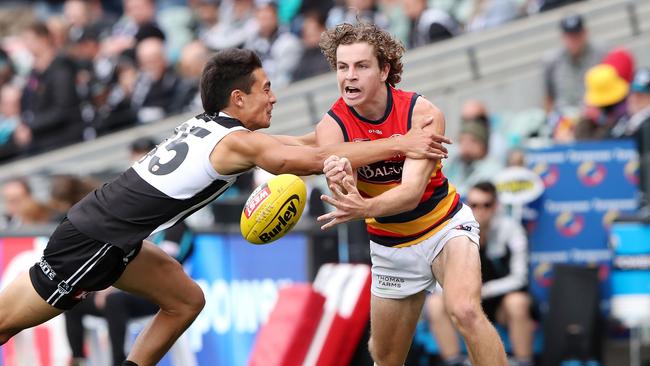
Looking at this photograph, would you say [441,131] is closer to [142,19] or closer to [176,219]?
[176,219]

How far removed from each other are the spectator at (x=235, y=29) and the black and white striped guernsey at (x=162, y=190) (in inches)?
329

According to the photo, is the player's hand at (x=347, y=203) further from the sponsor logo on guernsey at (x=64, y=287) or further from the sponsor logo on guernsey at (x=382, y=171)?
the sponsor logo on guernsey at (x=64, y=287)

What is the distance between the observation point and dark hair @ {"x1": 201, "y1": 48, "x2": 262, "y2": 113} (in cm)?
792

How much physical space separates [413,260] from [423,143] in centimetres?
78

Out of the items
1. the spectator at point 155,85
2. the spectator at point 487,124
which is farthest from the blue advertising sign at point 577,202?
the spectator at point 155,85

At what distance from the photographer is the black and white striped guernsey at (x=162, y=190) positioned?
25.6 ft

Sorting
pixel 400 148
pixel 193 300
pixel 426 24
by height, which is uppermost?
pixel 426 24

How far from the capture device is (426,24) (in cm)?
1452

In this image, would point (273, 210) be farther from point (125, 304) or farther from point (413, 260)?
point (125, 304)

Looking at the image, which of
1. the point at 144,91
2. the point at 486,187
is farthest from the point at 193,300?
the point at 144,91

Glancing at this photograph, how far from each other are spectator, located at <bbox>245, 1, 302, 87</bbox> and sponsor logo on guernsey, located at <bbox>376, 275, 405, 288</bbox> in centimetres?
752

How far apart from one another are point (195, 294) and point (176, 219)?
63 cm

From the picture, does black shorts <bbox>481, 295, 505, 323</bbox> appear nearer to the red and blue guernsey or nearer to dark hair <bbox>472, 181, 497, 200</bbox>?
dark hair <bbox>472, 181, 497, 200</bbox>

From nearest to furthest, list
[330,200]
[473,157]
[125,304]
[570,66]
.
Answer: [330,200] < [125,304] < [473,157] < [570,66]
